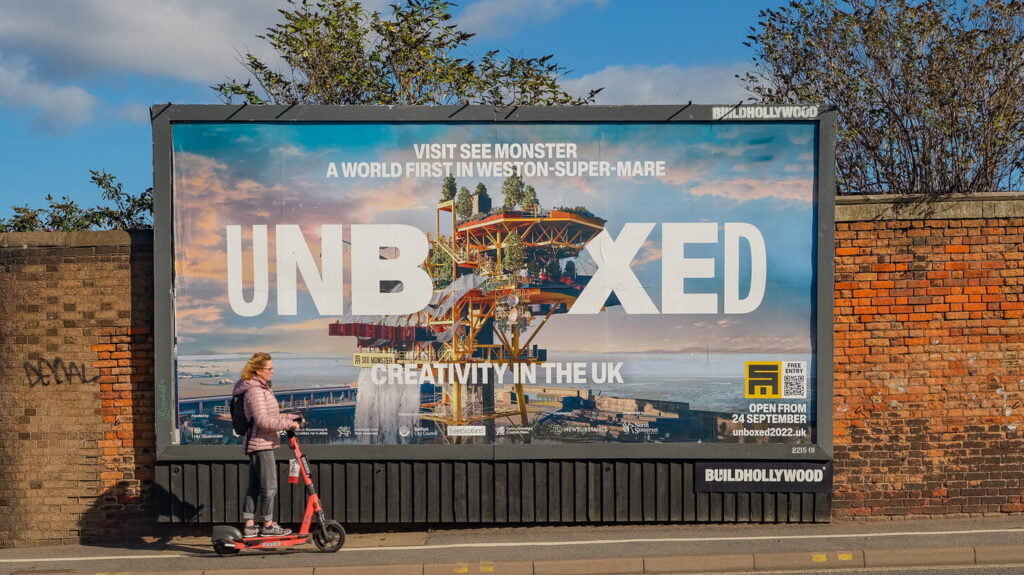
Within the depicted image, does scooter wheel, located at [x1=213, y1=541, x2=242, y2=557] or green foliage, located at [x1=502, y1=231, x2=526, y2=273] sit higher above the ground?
green foliage, located at [x1=502, y1=231, x2=526, y2=273]

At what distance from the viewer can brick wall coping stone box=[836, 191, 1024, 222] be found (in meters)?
8.14

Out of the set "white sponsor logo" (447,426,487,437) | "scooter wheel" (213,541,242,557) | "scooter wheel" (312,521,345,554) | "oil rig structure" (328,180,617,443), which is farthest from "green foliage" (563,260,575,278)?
"scooter wheel" (213,541,242,557)

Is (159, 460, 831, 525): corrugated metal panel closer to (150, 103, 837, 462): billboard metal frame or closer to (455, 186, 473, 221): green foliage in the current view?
(150, 103, 837, 462): billboard metal frame

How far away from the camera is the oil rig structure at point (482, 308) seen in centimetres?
806

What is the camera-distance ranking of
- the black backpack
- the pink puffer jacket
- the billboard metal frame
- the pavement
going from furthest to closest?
the billboard metal frame
the black backpack
the pink puffer jacket
the pavement

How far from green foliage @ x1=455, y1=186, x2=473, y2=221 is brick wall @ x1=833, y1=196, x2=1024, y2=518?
353 centimetres

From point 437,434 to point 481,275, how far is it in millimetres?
1569

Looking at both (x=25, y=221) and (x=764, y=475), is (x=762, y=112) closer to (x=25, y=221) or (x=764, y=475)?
(x=764, y=475)

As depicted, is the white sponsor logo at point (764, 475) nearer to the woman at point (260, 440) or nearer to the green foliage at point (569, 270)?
the green foliage at point (569, 270)

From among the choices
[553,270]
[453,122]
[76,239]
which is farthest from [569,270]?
[76,239]

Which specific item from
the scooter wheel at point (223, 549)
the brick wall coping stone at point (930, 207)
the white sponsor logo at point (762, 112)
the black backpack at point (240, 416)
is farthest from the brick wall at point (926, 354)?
the scooter wheel at point (223, 549)

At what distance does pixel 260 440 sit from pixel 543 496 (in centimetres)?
269

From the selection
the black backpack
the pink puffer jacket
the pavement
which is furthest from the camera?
the black backpack

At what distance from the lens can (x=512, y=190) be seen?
8.03m
